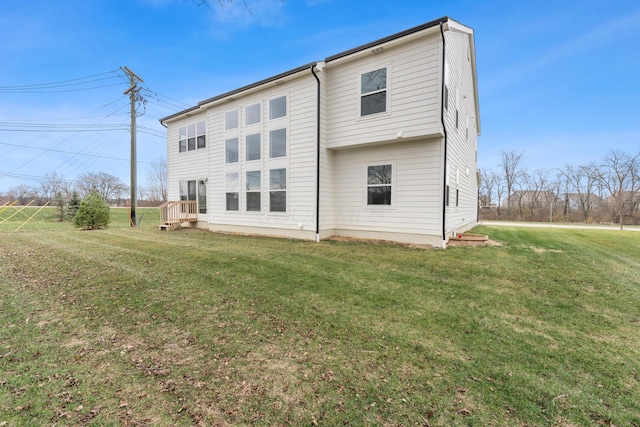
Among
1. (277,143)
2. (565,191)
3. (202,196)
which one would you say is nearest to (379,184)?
(277,143)

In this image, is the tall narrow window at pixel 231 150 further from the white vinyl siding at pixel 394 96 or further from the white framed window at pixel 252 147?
the white vinyl siding at pixel 394 96

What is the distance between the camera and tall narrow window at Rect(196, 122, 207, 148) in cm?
1271

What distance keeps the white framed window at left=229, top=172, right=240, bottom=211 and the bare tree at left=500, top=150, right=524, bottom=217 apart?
31734mm

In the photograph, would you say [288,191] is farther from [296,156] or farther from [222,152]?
[222,152]

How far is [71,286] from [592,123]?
148 feet

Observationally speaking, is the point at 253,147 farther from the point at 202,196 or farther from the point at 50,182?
the point at 50,182

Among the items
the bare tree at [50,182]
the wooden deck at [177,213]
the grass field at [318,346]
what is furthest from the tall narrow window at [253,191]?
Result: the bare tree at [50,182]

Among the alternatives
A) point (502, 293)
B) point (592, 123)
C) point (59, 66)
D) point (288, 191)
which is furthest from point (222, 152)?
point (592, 123)

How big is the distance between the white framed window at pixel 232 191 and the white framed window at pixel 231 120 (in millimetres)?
2014

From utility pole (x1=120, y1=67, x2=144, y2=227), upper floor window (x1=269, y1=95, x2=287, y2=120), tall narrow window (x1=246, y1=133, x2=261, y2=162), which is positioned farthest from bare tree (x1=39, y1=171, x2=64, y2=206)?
upper floor window (x1=269, y1=95, x2=287, y2=120)

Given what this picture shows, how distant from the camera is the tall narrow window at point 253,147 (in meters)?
10.5

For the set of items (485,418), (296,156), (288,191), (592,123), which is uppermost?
(592,123)

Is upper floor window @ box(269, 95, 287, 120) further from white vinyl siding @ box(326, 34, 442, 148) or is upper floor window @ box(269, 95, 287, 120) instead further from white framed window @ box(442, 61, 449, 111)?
white framed window @ box(442, 61, 449, 111)

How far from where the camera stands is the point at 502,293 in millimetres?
4160
